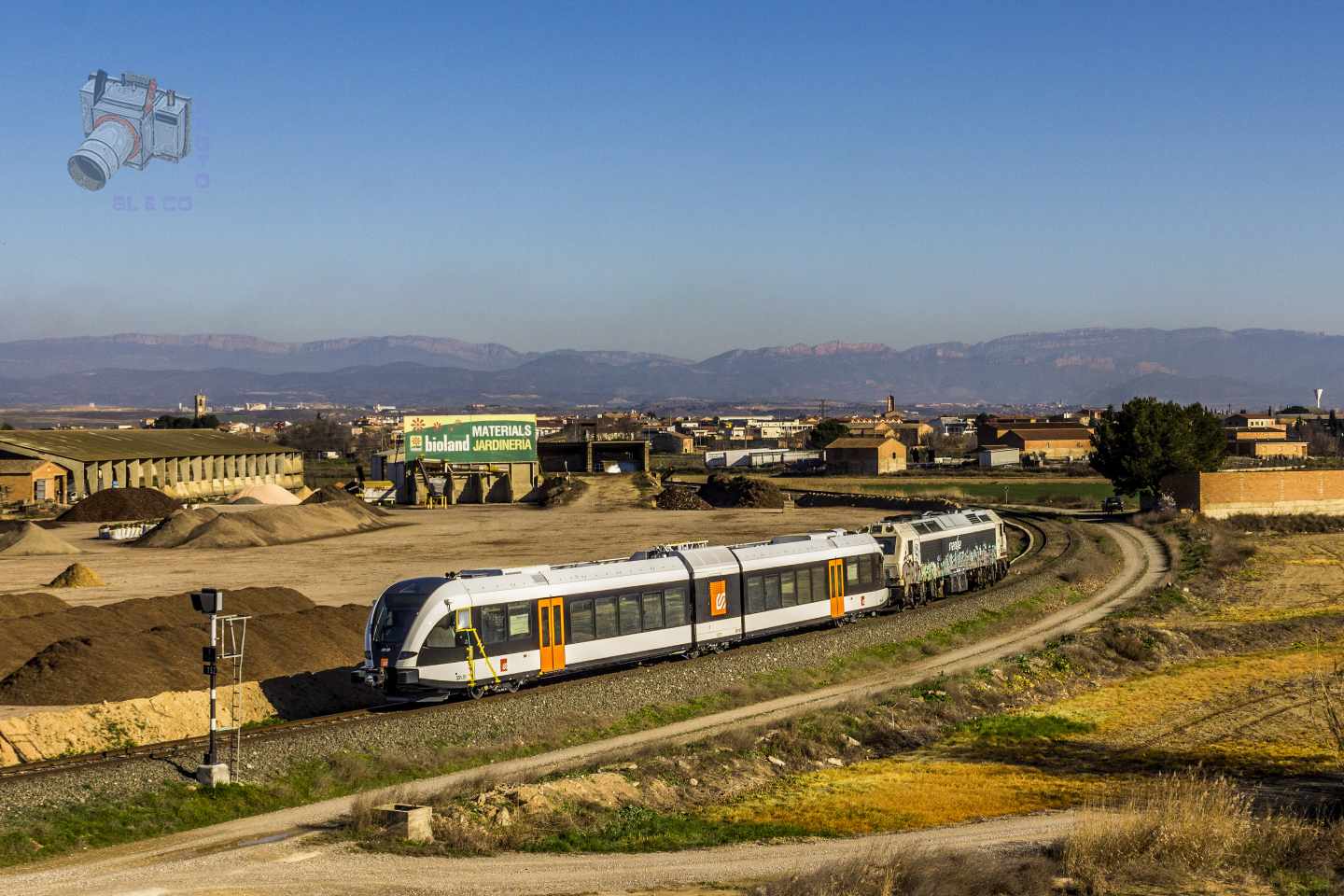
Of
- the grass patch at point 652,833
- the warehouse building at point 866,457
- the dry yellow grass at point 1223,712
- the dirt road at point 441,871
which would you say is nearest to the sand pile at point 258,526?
the dry yellow grass at point 1223,712

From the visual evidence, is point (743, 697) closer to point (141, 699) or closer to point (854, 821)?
point (854, 821)

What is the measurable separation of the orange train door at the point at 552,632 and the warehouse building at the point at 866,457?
412 feet

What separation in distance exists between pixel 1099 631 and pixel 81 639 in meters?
30.6

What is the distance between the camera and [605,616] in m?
32.3

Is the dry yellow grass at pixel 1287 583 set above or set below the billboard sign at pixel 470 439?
below

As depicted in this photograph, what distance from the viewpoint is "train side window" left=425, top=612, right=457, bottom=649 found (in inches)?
1109

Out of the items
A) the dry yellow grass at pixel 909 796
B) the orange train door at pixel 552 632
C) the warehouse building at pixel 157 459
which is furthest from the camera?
the warehouse building at pixel 157 459

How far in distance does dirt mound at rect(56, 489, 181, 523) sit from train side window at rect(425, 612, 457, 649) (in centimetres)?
6927

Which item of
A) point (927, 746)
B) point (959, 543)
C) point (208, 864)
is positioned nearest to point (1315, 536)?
point (959, 543)

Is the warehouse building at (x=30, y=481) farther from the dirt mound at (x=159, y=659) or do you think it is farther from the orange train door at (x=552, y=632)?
A: the orange train door at (x=552, y=632)

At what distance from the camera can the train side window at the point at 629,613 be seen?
32844 millimetres

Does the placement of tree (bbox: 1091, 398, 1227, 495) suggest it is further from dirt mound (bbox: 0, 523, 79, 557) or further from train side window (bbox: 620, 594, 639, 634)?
train side window (bbox: 620, 594, 639, 634)

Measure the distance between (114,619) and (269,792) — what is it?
19205 mm

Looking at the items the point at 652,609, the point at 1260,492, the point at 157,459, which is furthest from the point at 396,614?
the point at 157,459
